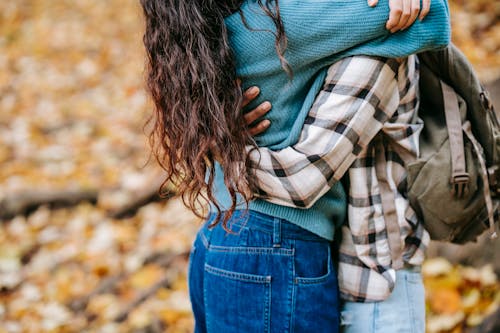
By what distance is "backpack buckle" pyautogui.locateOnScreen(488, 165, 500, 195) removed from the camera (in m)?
1.35

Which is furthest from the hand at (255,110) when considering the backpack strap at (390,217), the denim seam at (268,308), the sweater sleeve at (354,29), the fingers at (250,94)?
the denim seam at (268,308)

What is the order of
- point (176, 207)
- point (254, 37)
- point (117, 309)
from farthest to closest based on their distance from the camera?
point (176, 207)
point (117, 309)
point (254, 37)

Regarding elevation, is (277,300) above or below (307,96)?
below

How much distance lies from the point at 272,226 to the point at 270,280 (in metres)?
0.15

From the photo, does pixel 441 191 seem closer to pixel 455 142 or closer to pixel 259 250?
pixel 455 142

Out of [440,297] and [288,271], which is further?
[440,297]

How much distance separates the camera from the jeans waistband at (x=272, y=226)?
1.31 metres

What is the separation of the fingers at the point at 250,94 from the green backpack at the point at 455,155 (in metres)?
0.47

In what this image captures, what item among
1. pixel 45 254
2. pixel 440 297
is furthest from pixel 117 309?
pixel 440 297

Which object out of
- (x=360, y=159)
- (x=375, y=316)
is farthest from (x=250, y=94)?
(x=375, y=316)

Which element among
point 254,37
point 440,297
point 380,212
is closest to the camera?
point 254,37

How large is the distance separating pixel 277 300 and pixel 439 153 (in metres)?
0.61

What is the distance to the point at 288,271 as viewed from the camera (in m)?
1.28

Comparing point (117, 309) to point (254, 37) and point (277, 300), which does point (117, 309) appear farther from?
point (254, 37)
